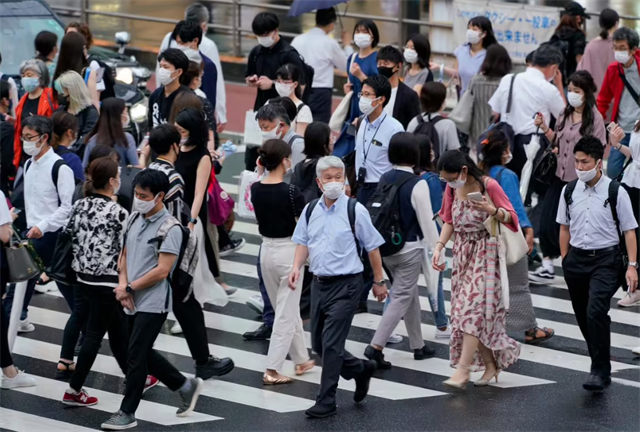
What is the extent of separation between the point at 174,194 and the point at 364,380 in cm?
191

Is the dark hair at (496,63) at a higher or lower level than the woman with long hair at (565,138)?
higher

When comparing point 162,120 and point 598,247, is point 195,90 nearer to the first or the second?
point 162,120

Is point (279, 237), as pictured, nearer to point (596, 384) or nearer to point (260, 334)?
point (260, 334)

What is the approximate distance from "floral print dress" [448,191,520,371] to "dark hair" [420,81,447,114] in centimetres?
224

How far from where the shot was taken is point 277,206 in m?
9.86

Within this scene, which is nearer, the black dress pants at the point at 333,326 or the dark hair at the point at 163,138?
the black dress pants at the point at 333,326

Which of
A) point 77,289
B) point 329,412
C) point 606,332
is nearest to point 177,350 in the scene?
point 77,289

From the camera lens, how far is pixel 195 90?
12.3 m

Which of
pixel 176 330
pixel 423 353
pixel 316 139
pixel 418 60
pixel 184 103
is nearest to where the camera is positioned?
pixel 316 139

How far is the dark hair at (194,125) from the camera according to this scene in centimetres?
1034

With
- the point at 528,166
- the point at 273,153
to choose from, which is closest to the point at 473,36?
the point at 528,166

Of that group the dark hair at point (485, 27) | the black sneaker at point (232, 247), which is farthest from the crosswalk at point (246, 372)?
the dark hair at point (485, 27)

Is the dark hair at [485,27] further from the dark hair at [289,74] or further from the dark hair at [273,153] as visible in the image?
the dark hair at [273,153]

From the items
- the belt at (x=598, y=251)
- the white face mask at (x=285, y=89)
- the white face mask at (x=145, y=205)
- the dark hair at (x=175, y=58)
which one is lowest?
the belt at (x=598, y=251)
